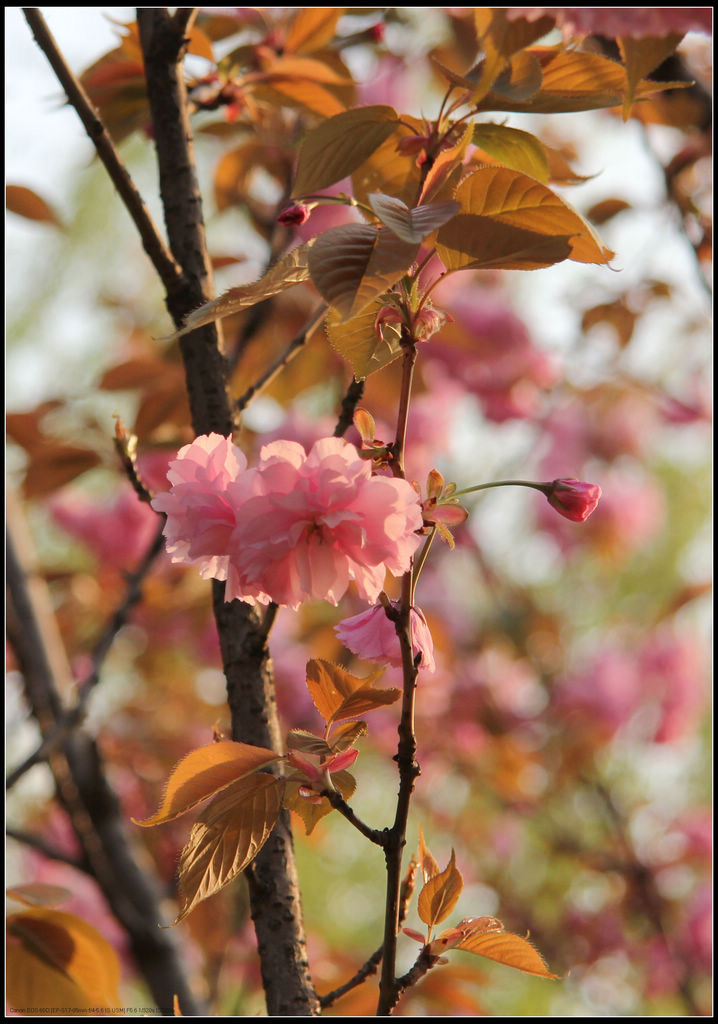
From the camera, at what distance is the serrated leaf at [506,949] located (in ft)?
1.58

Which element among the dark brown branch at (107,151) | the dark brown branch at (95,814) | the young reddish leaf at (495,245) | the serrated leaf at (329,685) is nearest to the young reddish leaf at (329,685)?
the serrated leaf at (329,685)

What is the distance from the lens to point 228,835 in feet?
1.53

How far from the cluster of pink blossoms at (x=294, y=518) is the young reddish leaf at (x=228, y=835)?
11 cm

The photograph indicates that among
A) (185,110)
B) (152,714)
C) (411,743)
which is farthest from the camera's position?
(152,714)

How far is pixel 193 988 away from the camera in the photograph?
111 cm

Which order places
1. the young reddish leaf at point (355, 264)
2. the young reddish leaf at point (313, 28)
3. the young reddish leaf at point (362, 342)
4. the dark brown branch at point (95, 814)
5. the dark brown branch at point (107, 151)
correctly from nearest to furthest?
the young reddish leaf at point (355, 264) → the young reddish leaf at point (362, 342) → the dark brown branch at point (107, 151) → the young reddish leaf at point (313, 28) → the dark brown branch at point (95, 814)

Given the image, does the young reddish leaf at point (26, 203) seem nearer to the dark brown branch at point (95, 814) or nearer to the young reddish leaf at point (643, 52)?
the dark brown branch at point (95, 814)

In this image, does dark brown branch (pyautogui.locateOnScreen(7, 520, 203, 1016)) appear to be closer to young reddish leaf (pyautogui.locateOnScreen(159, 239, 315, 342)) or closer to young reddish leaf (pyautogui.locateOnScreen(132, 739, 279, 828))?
young reddish leaf (pyautogui.locateOnScreen(132, 739, 279, 828))

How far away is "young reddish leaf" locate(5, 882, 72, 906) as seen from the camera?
28.5 inches

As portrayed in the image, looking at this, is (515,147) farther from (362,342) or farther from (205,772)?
(205,772)

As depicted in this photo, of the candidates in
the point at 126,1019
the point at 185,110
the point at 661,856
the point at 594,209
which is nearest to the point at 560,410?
the point at 661,856

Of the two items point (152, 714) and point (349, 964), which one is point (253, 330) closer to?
point (349, 964)

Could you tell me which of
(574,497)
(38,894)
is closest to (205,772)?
(574,497)

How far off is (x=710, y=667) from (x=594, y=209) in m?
1.80
